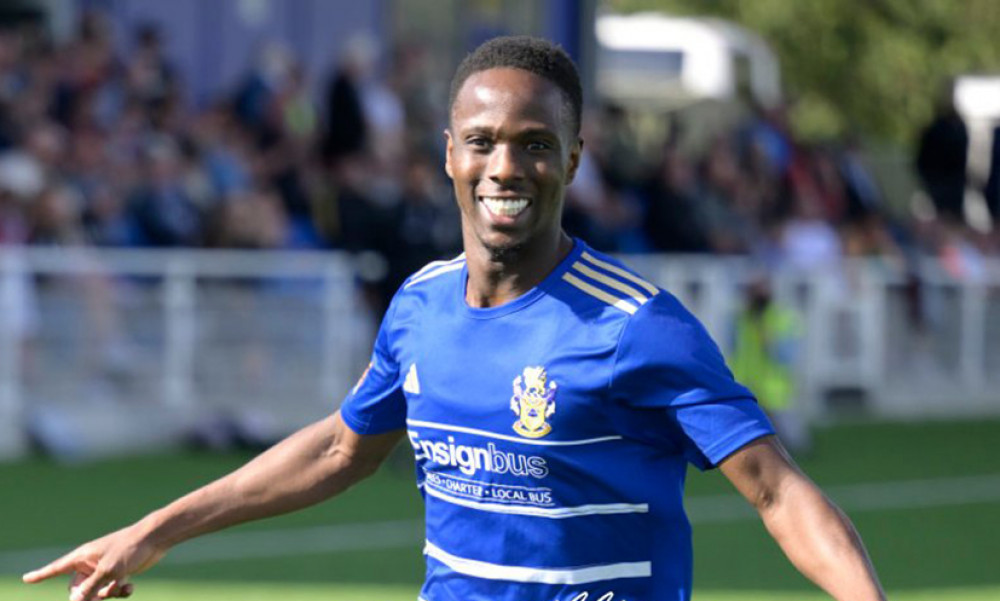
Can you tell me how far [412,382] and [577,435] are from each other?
0.50 meters

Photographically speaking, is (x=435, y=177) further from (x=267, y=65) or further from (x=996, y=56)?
(x=996, y=56)

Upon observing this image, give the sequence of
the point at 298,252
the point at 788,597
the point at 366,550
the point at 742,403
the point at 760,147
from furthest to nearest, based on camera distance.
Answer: the point at 760,147 → the point at 298,252 → the point at 366,550 → the point at 788,597 → the point at 742,403

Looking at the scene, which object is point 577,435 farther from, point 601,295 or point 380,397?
point 380,397

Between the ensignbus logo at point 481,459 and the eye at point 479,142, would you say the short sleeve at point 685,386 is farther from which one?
the eye at point 479,142

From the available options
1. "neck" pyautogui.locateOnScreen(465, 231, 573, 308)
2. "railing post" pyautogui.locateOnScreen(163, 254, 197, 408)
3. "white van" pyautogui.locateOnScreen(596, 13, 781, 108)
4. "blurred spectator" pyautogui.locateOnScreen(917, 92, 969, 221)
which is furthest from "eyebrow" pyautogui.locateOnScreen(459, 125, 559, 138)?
"white van" pyautogui.locateOnScreen(596, 13, 781, 108)

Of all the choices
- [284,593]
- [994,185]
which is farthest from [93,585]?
[994,185]

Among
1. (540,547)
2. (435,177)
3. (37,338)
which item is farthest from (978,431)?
(540,547)

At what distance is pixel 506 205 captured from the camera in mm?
4387

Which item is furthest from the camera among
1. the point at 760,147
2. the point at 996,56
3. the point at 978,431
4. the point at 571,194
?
the point at 996,56

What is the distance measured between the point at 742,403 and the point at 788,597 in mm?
6527

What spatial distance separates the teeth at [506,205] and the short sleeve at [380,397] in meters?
0.57

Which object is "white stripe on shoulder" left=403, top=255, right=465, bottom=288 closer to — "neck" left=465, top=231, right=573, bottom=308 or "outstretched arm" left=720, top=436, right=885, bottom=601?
"neck" left=465, top=231, right=573, bottom=308

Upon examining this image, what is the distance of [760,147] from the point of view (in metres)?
22.8

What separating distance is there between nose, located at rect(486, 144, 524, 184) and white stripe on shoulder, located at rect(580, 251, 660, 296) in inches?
13.0
